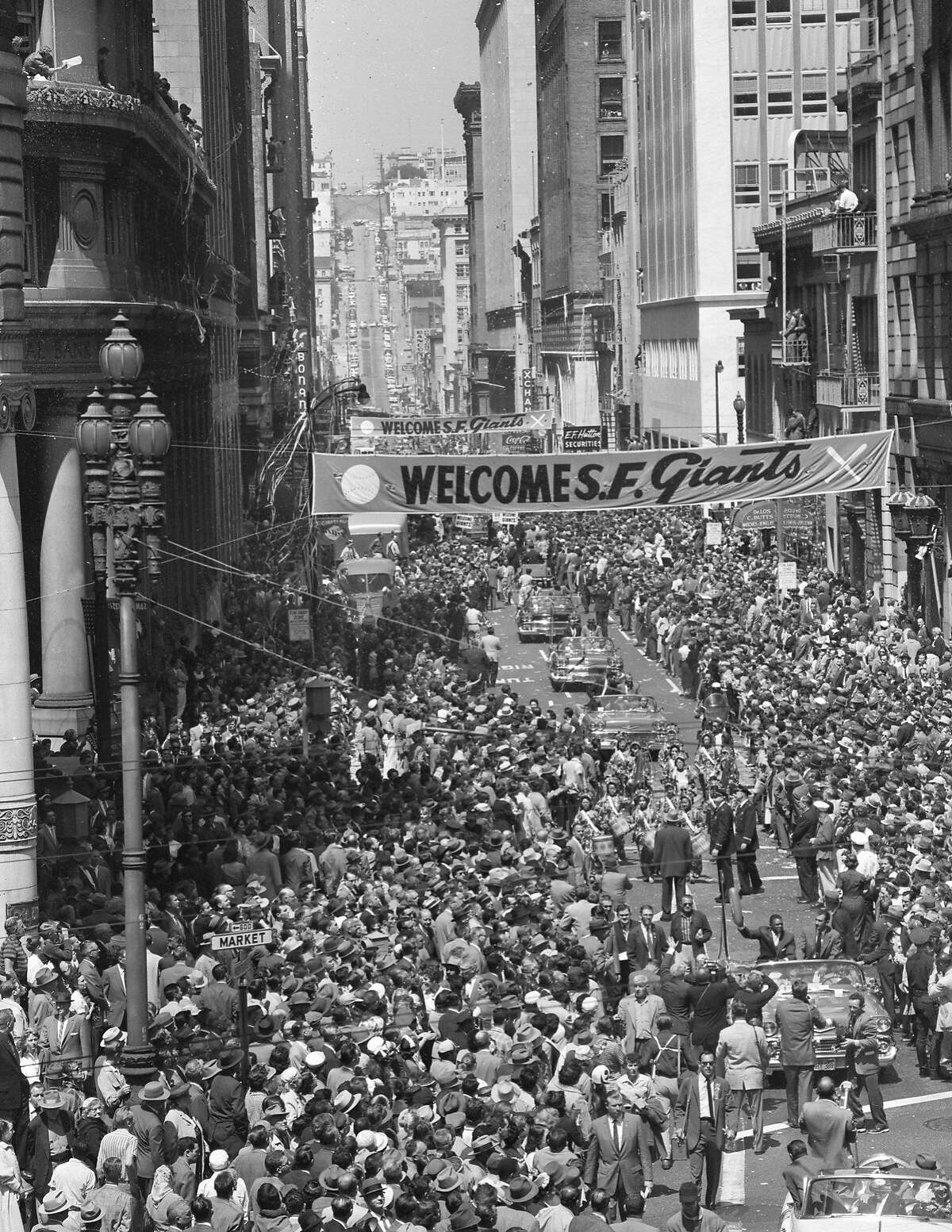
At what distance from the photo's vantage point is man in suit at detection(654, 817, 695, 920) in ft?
74.7

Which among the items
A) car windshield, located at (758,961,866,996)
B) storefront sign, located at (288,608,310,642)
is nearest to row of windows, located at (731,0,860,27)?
storefront sign, located at (288,608,310,642)

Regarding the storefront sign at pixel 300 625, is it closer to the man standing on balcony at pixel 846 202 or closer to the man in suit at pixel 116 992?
the man in suit at pixel 116 992

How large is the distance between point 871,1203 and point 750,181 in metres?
85.2

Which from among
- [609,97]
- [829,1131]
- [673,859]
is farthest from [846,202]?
[609,97]

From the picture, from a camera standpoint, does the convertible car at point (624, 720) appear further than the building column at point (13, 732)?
Yes

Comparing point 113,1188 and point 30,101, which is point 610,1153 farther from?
point 30,101

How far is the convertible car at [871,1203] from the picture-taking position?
11.8 meters

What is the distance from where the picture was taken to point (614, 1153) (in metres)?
13.8

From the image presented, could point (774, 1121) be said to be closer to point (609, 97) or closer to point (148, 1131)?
point (148, 1131)

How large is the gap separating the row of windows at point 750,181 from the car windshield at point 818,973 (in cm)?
7781

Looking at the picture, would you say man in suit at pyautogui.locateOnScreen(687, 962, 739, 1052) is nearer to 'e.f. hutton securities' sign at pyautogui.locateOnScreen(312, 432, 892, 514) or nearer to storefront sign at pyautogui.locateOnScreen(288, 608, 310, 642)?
'e.f. hutton securities' sign at pyautogui.locateOnScreen(312, 432, 892, 514)

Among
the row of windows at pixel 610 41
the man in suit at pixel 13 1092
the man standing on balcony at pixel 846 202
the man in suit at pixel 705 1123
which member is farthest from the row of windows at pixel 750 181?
the man in suit at pixel 13 1092

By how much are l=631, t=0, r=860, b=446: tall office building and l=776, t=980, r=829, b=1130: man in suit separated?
230ft

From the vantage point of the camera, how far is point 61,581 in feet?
102
